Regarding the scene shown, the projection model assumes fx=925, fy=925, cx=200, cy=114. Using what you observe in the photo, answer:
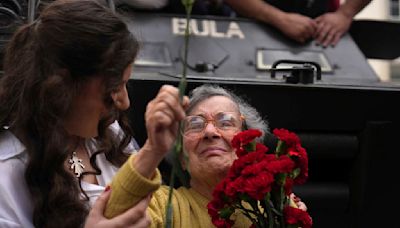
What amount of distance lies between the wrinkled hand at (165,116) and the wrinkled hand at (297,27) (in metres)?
2.42

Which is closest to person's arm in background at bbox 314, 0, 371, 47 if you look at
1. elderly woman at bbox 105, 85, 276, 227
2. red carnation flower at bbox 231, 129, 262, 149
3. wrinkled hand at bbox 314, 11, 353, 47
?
wrinkled hand at bbox 314, 11, 353, 47

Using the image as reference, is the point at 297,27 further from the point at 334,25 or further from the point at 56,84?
the point at 56,84

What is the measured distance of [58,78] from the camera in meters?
1.99

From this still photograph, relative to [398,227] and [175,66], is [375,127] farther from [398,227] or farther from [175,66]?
[175,66]

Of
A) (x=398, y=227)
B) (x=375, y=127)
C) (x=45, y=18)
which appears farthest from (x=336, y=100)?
(x=45, y=18)

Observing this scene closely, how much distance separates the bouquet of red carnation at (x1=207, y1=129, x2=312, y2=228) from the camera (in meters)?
2.13

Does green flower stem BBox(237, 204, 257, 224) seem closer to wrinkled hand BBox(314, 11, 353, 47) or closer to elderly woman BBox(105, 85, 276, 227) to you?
elderly woman BBox(105, 85, 276, 227)

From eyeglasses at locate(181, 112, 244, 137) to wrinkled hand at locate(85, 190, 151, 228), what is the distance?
0.53m

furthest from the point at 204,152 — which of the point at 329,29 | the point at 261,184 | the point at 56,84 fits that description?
the point at 329,29

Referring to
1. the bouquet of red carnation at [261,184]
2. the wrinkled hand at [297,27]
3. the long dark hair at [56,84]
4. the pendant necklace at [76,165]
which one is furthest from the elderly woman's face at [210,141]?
the wrinkled hand at [297,27]

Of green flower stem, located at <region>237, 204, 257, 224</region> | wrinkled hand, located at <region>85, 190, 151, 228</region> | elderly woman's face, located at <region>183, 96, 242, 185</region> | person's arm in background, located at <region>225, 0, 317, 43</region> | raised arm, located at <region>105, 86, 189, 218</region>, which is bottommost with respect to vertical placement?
person's arm in background, located at <region>225, 0, 317, 43</region>

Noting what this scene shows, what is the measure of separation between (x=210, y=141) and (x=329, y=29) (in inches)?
77.5

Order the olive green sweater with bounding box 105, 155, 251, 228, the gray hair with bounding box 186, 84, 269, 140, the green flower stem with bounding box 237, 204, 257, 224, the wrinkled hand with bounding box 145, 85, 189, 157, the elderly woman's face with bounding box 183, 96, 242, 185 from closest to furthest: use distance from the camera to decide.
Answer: the wrinkled hand with bounding box 145, 85, 189, 157 → the olive green sweater with bounding box 105, 155, 251, 228 → the green flower stem with bounding box 237, 204, 257, 224 → the elderly woman's face with bounding box 183, 96, 242, 185 → the gray hair with bounding box 186, 84, 269, 140

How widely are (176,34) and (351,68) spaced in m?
0.79
